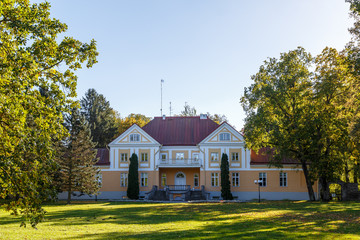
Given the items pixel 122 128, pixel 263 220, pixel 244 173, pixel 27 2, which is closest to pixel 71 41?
pixel 27 2

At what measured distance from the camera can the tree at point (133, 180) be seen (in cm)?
3872

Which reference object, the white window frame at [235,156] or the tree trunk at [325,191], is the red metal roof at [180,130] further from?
the tree trunk at [325,191]

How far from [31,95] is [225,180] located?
1229 inches

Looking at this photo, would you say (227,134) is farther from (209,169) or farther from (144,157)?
(144,157)

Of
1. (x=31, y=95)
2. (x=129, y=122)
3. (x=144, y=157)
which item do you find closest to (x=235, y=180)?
(x=144, y=157)

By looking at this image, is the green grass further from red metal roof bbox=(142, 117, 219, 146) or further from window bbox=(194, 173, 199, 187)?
red metal roof bbox=(142, 117, 219, 146)

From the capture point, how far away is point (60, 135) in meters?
9.91

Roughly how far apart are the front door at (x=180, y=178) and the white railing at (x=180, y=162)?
5.50ft

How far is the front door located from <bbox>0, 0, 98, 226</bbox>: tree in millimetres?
32527

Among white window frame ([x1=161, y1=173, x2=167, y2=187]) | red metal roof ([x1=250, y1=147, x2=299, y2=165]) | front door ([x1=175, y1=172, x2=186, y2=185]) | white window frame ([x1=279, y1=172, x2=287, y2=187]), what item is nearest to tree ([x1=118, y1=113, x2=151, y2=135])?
white window frame ([x1=161, y1=173, x2=167, y2=187])

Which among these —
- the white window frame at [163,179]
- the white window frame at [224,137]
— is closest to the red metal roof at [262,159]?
the white window frame at [224,137]

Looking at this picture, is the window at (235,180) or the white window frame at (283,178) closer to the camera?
the white window frame at (283,178)

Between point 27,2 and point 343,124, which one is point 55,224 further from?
point 343,124

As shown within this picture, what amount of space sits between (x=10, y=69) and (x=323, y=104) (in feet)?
87.7
